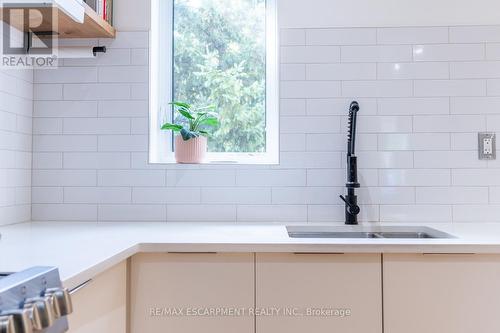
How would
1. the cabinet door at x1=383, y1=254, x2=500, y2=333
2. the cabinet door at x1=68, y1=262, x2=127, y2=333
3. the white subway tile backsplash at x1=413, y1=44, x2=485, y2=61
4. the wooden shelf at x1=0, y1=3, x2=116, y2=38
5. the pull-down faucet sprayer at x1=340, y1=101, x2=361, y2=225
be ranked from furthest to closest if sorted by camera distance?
the white subway tile backsplash at x1=413, y1=44, x2=485, y2=61, the pull-down faucet sprayer at x1=340, y1=101, x2=361, y2=225, the wooden shelf at x1=0, y1=3, x2=116, y2=38, the cabinet door at x1=383, y1=254, x2=500, y2=333, the cabinet door at x1=68, y1=262, x2=127, y2=333

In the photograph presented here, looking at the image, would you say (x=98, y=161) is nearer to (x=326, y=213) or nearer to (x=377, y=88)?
(x=326, y=213)

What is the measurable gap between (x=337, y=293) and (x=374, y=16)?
1333mm

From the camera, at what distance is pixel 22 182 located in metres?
1.76

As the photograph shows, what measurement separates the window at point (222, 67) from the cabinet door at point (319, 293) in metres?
0.76

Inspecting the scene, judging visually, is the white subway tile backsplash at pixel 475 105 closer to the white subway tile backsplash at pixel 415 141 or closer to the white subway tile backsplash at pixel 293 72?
the white subway tile backsplash at pixel 415 141

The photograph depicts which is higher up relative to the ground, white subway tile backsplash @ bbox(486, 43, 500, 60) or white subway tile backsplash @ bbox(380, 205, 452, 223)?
white subway tile backsplash @ bbox(486, 43, 500, 60)

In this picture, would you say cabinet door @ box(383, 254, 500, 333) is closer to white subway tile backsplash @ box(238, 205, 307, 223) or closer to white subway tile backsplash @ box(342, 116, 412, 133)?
white subway tile backsplash @ box(238, 205, 307, 223)

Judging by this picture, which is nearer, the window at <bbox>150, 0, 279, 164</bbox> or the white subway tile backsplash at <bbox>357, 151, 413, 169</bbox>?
the white subway tile backsplash at <bbox>357, 151, 413, 169</bbox>

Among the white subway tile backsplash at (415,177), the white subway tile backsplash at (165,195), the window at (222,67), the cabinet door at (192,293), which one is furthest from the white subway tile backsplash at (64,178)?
the white subway tile backsplash at (415,177)

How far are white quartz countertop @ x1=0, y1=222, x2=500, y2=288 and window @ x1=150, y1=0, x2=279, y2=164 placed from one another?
53 centimetres

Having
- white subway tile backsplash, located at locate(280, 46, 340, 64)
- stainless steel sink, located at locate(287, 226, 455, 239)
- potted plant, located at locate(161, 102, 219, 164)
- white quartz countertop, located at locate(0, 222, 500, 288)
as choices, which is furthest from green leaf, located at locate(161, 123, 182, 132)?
stainless steel sink, located at locate(287, 226, 455, 239)

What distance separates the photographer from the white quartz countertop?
97 cm

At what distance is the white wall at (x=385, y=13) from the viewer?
1.80 m

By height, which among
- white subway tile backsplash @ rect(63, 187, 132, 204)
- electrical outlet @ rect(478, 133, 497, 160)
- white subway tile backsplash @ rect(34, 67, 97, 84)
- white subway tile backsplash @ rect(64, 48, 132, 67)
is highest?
white subway tile backsplash @ rect(64, 48, 132, 67)
